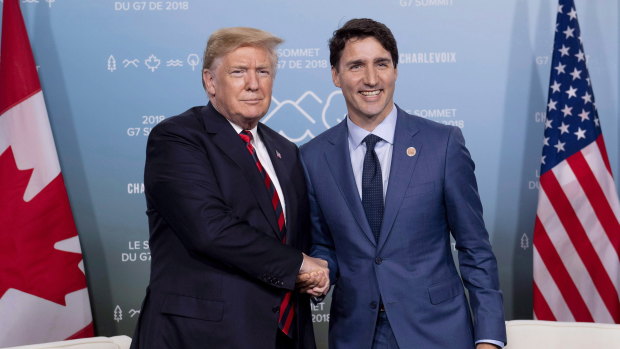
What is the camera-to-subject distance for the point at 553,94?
12.9 ft

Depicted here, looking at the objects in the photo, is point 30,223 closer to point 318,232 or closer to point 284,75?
point 284,75

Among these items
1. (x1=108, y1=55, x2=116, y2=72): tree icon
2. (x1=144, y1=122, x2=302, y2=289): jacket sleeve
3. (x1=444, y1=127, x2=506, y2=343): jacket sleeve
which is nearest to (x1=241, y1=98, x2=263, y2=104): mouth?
(x1=144, y1=122, x2=302, y2=289): jacket sleeve

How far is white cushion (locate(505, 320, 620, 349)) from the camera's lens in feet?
9.51

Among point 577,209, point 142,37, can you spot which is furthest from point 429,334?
point 142,37

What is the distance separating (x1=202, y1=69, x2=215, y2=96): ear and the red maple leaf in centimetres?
158

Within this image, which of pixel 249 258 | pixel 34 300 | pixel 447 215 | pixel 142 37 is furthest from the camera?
pixel 142 37

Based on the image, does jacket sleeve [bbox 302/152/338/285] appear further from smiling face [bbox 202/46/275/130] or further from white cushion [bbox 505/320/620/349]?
white cushion [bbox 505/320/620/349]

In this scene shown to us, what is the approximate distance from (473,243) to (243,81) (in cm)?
97

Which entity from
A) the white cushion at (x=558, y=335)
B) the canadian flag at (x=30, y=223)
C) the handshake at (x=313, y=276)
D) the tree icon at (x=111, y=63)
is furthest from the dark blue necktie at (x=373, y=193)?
the tree icon at (x=111, y=63)

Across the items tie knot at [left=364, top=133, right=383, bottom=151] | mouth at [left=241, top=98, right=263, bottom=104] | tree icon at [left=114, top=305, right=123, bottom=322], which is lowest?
tree icon at [left=114, top=305, right=123, bottom=322]

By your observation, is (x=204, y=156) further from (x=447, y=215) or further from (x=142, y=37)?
(x=142, y=37)

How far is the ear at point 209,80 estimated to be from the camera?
2.62 m

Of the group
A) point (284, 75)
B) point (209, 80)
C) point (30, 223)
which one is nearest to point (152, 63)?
point (284, 75)

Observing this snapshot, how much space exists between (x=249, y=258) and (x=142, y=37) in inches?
87.0
